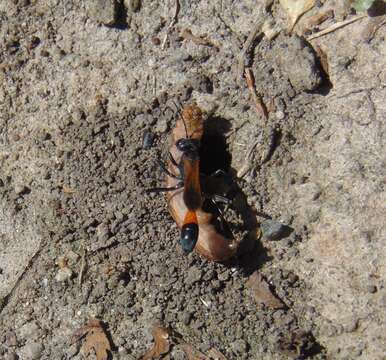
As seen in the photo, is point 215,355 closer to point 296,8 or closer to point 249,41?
point 249,41

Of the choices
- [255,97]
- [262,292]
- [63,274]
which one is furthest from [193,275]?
[255,97]

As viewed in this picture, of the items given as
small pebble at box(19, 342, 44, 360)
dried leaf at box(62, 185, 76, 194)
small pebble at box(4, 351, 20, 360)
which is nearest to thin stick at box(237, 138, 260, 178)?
dried leaf at box(62, 185, 76, 194)

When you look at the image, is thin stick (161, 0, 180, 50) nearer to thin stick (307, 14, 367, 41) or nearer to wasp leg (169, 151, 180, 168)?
wasp leg (169, 151, 180, 168)

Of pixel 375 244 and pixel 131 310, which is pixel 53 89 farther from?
pixel 375 244

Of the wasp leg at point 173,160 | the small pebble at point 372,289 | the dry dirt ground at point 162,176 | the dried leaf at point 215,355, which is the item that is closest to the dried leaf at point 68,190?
the dry dirt ground at point 162,176

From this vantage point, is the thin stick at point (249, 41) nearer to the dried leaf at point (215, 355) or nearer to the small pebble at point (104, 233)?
the small pebble at point (104, 233)
